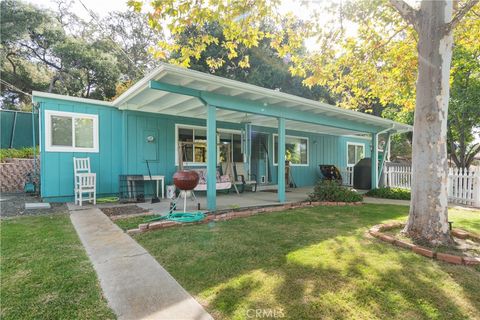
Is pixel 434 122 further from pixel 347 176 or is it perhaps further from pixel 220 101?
pixel 347 176

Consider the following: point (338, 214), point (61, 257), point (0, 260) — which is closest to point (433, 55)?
point (338, 214)

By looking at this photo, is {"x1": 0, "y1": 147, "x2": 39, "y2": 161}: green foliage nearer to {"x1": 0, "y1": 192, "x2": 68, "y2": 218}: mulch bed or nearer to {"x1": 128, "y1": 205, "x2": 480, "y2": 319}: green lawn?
{"x1": 0, "y1": 192, "x2": 68, "y2": 218}: mulch bed

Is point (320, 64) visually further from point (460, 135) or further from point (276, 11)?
point (460, 135)

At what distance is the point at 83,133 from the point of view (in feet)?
21.4

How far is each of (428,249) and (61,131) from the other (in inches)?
292

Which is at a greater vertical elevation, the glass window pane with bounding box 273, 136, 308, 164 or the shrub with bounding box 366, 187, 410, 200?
the glass window pane with bounding box 273, 136, 308, 164

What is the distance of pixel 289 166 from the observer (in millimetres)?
10586

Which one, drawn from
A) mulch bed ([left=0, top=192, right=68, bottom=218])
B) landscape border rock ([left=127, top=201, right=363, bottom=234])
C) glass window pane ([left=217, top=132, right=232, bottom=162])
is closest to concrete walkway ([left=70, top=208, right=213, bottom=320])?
landscape border rock ([left=127, top=201, right=363, bottom=234])

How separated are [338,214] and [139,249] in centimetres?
386

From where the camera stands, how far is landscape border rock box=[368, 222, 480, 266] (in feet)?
9.01

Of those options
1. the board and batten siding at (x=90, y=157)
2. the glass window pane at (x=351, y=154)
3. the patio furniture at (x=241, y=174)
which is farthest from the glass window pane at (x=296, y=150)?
the board and batten siding at (x=90, y=157)

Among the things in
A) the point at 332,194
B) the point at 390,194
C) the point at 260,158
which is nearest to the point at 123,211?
the point at 332,194

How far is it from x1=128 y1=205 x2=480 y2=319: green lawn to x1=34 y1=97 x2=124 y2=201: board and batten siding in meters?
3.87

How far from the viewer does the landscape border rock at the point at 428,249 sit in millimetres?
2745
